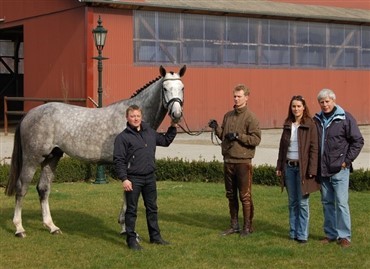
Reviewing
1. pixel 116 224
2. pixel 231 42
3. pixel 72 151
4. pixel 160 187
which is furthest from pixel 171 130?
pixel 231 42


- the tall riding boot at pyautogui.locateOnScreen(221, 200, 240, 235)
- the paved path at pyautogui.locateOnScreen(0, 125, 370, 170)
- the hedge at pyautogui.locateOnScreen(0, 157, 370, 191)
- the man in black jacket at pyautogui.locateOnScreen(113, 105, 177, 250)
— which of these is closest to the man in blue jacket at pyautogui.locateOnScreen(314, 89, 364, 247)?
the tall riding boot at pyautogui.locateOnScreen(221, 200, 240, 235)

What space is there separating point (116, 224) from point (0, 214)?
1869mm

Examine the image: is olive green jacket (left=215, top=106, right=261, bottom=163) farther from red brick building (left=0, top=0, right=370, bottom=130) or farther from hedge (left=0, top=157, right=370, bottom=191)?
red brick building (left=0, top=0, right=370, bottom=130)

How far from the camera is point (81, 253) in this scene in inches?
285

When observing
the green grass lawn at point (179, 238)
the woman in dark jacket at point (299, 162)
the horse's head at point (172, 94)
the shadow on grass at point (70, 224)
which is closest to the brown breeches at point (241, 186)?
the green grass lawn at point (179, 238)

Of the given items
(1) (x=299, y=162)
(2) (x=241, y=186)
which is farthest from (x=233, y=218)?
(1) (x=299, y=162)

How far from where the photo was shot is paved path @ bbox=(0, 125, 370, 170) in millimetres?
15984

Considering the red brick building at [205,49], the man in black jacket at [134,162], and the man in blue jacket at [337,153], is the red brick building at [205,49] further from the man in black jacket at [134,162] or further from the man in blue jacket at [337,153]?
the man in blue jacket at [337,153]

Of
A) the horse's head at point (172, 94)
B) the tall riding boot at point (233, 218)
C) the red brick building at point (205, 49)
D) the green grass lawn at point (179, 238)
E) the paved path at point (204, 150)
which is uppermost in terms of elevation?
the red brick building at point (205, 49)

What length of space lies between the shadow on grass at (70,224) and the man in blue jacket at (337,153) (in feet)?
8.09

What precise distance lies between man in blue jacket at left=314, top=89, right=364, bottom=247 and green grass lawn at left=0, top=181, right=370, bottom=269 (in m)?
0.38

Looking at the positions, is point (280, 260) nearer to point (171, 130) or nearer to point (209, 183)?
point (171, 130)

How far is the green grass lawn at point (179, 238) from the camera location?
22.4 feet

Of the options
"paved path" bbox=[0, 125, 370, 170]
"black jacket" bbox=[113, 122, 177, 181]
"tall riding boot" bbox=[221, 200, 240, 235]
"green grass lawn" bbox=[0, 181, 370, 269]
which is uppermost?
"black jacket" bbox=[113, 122, 177, 181]
